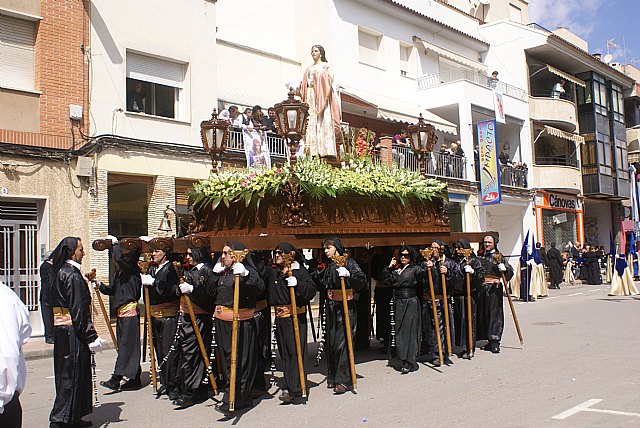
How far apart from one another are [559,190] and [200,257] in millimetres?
25451

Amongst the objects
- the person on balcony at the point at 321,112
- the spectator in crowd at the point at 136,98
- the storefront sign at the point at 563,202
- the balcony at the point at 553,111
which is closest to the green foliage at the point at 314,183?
the person on balcony at the point at 321,112

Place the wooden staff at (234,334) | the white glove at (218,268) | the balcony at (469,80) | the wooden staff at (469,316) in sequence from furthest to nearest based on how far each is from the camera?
the balcony at (469,80), the wooden staff at (469,316), the white glove at (218,268), the wooden staff at (234,334)

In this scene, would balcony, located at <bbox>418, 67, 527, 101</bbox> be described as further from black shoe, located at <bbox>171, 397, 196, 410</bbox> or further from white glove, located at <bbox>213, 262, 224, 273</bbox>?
black shoe, located at <bbox>171, 397, 196, 410</bbox>

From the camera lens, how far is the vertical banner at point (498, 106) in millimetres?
25797

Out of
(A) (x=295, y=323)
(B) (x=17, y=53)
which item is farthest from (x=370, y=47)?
(A) (x=295, y=323)

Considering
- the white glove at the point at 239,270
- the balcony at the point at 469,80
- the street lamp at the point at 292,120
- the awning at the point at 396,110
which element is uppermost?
the balcony at the point at 469,80

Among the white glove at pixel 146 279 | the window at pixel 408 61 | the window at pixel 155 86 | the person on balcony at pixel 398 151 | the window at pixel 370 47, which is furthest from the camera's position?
the window at pixel 408 61

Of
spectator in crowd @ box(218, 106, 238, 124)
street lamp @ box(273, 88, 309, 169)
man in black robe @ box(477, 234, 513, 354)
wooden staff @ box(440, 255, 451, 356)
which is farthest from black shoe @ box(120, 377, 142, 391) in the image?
spectator in crowd @ box(218, 106, 238, 124)

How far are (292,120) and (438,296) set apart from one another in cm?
371

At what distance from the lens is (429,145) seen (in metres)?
11.1

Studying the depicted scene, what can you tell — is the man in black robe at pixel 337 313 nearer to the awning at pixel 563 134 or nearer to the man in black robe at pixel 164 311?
the man in black robe at pixel 164 311

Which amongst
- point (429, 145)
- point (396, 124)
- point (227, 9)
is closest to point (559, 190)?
point (396, 124)

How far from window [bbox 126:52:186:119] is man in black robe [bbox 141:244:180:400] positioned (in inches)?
305

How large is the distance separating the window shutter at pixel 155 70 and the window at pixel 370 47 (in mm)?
8313
